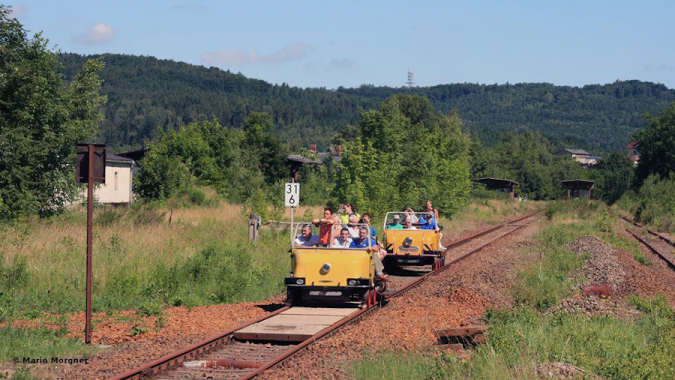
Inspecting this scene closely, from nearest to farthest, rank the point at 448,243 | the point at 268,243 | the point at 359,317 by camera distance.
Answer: the point at 359,317
the point at 268,243
the point at 448,243

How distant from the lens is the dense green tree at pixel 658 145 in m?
84.8

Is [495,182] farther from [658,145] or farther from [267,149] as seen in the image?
[267,149]

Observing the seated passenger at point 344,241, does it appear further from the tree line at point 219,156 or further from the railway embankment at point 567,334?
the tree line at point 219,156

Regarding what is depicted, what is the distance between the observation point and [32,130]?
2745 cm

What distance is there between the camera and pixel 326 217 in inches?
671

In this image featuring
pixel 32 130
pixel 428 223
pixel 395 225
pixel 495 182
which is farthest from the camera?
pixel 495 182

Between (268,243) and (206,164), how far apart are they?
49.9 meters

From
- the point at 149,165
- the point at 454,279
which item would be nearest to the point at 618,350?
the point at 454,279

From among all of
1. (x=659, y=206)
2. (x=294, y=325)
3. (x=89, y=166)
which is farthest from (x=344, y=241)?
(x=659, y=206)

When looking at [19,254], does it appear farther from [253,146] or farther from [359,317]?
[253,146]

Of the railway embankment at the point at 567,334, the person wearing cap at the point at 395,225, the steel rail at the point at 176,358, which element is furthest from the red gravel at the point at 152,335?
the person wearing cap at the point at 395,225

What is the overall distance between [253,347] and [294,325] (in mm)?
1547

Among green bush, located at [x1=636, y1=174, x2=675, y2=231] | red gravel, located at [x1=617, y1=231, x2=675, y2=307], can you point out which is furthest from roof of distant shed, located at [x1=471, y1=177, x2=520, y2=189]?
red gravel, located at [x1=617, y1=231, x2=675, y2=307]

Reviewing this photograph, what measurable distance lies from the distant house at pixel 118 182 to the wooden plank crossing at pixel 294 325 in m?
39.0
